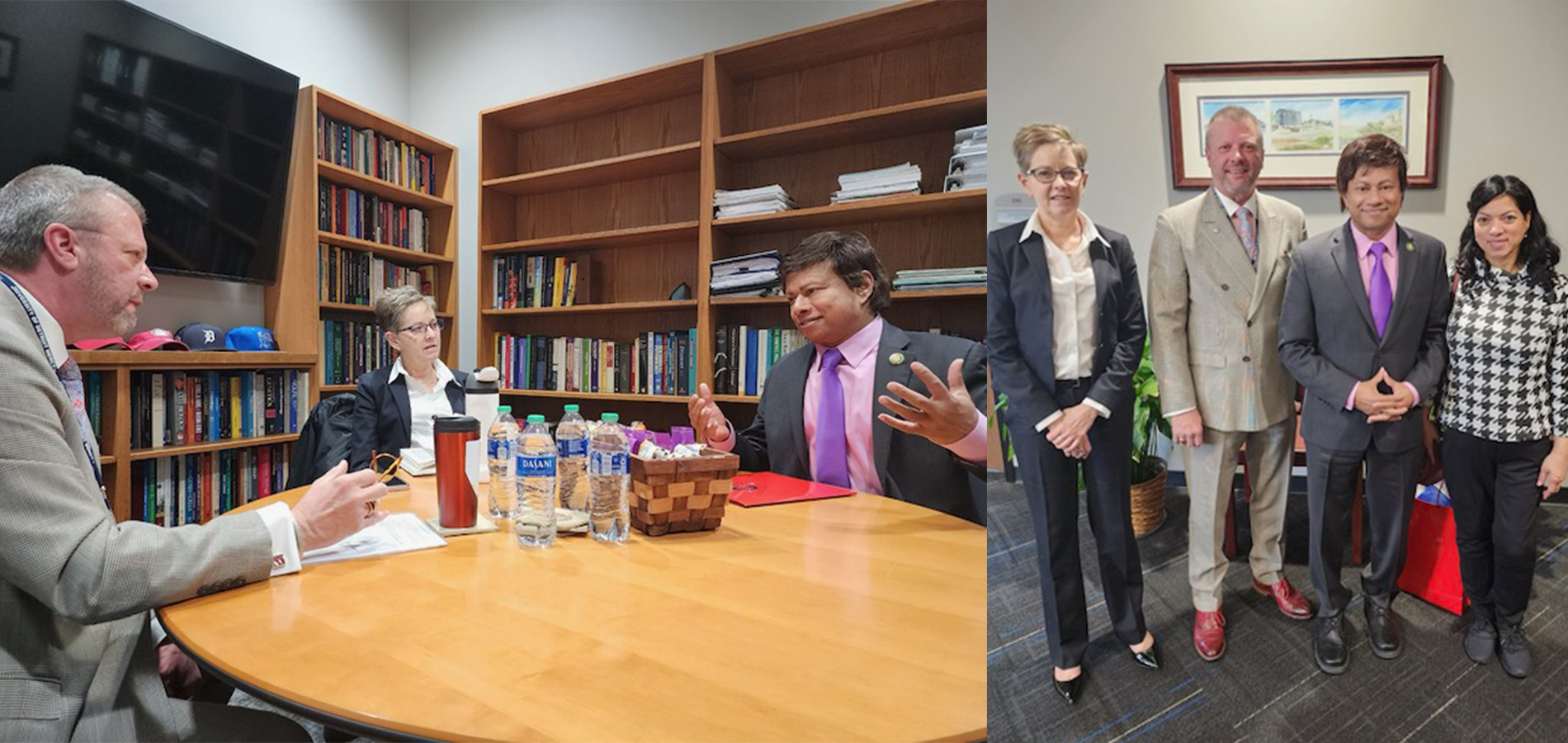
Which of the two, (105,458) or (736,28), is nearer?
(105,458)

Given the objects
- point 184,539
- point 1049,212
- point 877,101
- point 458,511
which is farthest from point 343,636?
point 877,101

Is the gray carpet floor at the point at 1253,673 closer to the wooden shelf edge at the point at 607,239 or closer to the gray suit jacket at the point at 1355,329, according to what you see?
the gray suit jacket at the point at 1355,329

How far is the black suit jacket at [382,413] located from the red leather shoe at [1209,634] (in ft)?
7.37

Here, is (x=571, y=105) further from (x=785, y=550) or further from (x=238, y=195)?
(x=785, y=550)

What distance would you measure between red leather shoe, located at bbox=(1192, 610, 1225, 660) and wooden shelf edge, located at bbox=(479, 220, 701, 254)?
2.45 m

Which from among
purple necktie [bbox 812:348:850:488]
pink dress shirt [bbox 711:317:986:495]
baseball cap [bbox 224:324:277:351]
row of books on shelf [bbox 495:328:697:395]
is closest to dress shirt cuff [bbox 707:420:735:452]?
pink dress shirt [bbox 711:317:986:495]

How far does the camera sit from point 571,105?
287cm

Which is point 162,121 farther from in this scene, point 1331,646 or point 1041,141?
point 1331,646

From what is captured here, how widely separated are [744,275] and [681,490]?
150 cm

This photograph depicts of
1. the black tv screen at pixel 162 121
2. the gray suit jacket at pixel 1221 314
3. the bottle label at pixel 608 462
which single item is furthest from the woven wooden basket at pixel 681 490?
the black tv screen at pixel 162 121

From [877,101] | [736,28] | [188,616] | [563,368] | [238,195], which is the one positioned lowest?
[188,616]

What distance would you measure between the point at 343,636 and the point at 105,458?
1.96 metres

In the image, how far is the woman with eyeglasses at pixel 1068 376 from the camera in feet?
1.17

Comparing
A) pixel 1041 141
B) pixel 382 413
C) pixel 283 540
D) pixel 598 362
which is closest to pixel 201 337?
pixel 382 413
